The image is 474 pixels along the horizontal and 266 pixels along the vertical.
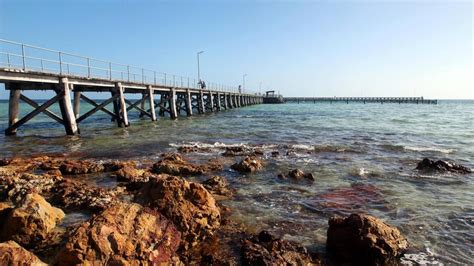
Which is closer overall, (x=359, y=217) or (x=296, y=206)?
(x=359, y=217)

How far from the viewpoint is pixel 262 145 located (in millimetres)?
18625

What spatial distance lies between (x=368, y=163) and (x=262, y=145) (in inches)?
233

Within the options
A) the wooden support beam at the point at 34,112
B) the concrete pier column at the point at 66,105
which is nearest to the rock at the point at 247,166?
the concrete pier column at the point at 66,105

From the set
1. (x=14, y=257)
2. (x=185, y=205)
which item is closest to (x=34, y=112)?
(x=185, y=205)

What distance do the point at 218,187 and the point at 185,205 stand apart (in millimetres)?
3501

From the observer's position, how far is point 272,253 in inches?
217

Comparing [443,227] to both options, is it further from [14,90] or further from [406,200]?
[14,90]

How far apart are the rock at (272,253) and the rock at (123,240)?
3.50 ft

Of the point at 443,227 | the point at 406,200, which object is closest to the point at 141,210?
the point at 443,227

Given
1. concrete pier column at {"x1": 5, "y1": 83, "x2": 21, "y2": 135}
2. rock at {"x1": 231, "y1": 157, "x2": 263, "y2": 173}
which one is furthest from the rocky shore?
concrete pier column at {"x1": 5, "y1": 83, "x2": 21, "y2": 135}

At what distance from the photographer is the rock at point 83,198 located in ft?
25.1

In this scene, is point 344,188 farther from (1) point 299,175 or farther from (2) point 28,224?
(2) point 28,224

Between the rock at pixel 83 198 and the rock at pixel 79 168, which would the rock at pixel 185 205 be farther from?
the rock at pixel 79 168

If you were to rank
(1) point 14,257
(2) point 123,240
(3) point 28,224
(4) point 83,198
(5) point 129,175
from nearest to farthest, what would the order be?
(1) point 14,257 → (2) point 123,240 → (3) point 28,224 → (4) point 83,198 → (5) point 129,175
